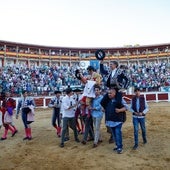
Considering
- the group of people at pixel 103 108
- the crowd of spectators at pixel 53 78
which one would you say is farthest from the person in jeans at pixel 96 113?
the crowd of spectators at pixel 53 78

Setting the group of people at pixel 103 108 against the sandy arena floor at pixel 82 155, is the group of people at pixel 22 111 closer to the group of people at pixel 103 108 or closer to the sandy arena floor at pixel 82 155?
the group of people at pixel 103 108

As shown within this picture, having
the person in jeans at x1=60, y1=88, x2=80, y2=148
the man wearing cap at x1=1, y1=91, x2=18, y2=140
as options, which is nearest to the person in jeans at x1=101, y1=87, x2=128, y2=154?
the person in jeans at x1=60, y1=88, x2=80, y2=148

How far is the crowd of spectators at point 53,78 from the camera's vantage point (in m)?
27.9

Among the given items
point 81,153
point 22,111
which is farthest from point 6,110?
point 81,153

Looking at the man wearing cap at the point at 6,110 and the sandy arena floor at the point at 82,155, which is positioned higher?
the man wearing cap at the point at 6,110

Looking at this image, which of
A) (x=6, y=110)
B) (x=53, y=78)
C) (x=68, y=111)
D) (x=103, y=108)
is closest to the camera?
(x=103, y=108)

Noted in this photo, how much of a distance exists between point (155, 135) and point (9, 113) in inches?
192

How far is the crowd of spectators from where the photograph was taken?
2789 centimetres

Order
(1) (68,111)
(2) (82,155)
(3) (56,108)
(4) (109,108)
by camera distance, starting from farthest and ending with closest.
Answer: (3) (56,108), (1) (68,111), (4) (109,108), (2) (82,155)

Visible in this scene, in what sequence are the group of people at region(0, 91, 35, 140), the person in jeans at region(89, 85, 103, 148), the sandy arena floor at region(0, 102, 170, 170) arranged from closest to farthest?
the sandy arena floor at region(0, 102, 170, 170), the person in jeans at region(89, 85, 103, 148), the group of people at region(0, 91, 35, 140)

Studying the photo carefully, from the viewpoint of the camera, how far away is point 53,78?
33312mm

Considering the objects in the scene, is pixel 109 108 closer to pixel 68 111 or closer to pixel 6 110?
pixel 68 111

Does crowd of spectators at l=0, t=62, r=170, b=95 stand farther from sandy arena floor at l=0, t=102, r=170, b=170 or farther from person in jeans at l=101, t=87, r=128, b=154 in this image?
person in jeans at l=101, t=87, r=128, b=154

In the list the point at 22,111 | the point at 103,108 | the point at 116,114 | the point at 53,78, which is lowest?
the point at 22,111
